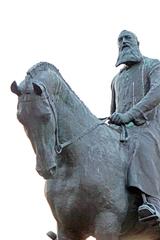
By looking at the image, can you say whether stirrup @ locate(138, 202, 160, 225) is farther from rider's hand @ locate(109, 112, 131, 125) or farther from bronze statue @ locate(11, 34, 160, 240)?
rider's hand @ locate(109, 112, 131, 125)

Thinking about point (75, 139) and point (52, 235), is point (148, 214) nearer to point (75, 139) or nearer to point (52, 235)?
point (75, 139)

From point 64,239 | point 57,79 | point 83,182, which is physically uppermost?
point 57,79

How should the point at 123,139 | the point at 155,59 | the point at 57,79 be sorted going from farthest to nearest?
the point at 155,59 < the point at 123,139 < the point at 57,79

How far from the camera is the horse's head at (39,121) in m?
6.59

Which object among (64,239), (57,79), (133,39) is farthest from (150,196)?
(133,39)

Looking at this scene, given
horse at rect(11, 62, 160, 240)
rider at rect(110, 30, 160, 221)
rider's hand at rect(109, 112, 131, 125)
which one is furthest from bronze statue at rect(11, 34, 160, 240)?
rider's hand at rect(109, 112, 131, 125)

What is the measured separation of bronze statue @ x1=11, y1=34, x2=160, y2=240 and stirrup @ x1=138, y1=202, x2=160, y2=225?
8.9 inches

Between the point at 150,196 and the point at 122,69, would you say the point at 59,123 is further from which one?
the point at 122,69

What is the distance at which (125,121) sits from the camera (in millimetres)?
7957

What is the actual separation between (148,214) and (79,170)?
3.00 ft

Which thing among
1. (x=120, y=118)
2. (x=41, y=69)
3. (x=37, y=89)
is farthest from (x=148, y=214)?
(x=41, y=69)

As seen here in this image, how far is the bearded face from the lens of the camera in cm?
860

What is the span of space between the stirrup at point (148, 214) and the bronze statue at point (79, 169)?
0.74 feet

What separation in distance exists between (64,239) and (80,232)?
211 millimetres
